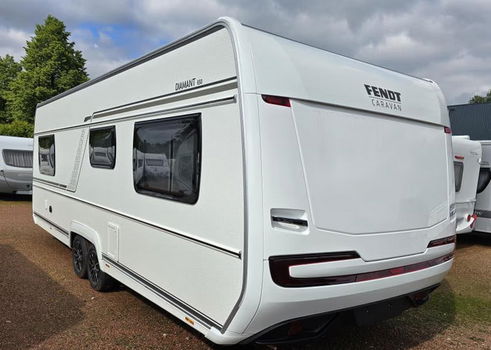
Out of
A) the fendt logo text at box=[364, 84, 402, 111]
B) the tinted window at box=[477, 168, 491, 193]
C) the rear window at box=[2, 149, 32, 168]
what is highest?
the fendt logo text at box=[364, 84, 402, 111]

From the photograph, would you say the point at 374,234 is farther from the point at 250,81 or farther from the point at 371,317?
the point at 250,81

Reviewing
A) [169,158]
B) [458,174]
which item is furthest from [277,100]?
[458,174]

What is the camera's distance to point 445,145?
3.85 meters

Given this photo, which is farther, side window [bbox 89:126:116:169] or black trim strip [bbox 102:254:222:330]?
side window [bbox 89:126:116:169]

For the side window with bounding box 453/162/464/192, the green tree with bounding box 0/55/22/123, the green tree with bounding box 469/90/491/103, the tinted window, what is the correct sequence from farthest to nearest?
the green tree with bounding box 469/90/491/103 → the green tree with bounding box 0/55/22/123 → the tinted window → the side window with bounding box 453/162/464/192

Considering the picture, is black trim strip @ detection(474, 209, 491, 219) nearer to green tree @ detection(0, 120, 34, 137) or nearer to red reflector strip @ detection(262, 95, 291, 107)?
red reflector strip @ detection(262, 95, 291, 107)

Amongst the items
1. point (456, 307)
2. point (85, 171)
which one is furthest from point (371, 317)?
point (85, 171)

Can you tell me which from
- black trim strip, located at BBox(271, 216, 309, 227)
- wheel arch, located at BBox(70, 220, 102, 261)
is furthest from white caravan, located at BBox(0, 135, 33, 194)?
black trim strip, located at BBox(271, 216, 309, 227)

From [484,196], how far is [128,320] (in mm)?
8011

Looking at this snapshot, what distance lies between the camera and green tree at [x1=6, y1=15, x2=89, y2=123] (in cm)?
2714

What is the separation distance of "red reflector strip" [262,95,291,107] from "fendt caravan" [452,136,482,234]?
260 inches

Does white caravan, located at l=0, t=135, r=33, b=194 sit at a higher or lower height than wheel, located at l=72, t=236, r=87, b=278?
higher

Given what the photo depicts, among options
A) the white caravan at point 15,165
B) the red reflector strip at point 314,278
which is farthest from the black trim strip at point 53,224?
the white caravan at point 15,165

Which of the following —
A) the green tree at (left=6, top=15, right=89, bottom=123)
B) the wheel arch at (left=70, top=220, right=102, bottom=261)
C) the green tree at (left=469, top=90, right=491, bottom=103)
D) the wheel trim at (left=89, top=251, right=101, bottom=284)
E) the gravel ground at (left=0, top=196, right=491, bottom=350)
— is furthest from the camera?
the green tree at (left=469, top=90, right=491, bottom=103)
